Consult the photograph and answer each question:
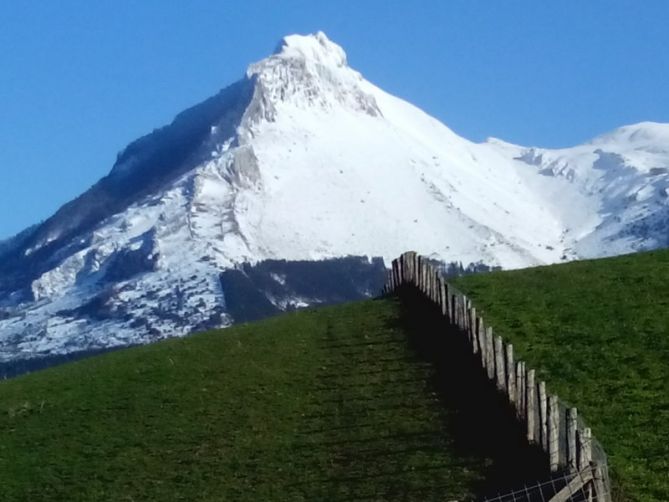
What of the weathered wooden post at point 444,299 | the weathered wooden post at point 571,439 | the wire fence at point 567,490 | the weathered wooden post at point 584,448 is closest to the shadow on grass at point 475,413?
the weathered wooden post at point 444,299

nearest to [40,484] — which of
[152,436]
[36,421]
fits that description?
[152,436]

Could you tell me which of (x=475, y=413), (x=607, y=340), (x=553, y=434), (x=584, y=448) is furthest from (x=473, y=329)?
(x=584, y=448)

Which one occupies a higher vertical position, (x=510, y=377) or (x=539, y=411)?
(x=510, y=377)

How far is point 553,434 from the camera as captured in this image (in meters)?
27.5

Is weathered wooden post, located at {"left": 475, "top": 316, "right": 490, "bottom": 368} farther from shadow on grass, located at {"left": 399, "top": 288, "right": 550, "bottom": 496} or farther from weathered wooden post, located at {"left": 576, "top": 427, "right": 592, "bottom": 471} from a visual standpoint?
weathered wooden post, located at {"left": 576, "top": 427, "right": 592, "bottom": 471}

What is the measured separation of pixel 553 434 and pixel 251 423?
9.77 m

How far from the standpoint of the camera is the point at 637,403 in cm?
3180

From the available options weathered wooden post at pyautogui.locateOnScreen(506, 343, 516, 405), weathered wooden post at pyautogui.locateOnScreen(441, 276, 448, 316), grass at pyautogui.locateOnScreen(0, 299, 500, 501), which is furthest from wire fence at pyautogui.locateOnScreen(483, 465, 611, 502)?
weathered wooden post at pyautogui.locateOnScreen(441, 276, 448, 316)

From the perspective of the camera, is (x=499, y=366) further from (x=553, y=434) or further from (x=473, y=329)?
(x=553, y=434)

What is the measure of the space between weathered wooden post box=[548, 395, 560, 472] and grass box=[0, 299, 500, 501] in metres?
1.90

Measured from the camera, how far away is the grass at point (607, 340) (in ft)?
95.1

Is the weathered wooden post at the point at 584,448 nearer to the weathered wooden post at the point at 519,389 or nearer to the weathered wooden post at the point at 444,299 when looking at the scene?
the weathered wooden post at the point at 519,389

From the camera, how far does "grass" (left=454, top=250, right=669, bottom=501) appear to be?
95.1 ft

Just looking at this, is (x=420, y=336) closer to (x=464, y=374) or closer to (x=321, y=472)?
(x=464, y=374)
